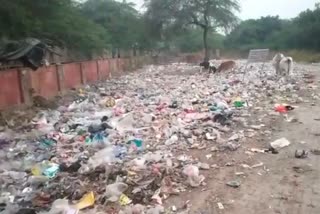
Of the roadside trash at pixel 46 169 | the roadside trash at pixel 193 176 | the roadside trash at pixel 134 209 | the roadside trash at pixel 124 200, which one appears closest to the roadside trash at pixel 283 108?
the roadside trash at pixel 193 176

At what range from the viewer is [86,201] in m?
3.67

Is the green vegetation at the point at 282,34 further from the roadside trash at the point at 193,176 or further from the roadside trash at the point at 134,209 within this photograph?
the roadside trash at the point at 134,209

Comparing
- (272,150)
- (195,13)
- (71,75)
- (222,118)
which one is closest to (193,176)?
(272,150)

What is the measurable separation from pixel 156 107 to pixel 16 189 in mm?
4632

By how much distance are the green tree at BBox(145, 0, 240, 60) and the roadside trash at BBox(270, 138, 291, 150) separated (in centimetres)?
2108

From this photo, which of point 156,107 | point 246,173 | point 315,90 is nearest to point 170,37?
point 315,90

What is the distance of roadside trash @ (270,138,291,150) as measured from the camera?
5.22 metres

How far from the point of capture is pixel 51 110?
29.1 ft

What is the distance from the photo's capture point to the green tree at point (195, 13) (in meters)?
26.8

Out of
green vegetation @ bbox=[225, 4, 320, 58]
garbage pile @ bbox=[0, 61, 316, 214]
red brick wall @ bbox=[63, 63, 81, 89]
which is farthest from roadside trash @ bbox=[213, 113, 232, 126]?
green vegetation @ bbox=[225, 4, 320, 58]

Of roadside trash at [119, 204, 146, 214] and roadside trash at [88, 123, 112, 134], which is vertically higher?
roadside trash at [119, 204, 146, 214]

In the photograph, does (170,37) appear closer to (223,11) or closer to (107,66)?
(223,11)

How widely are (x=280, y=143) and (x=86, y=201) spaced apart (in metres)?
2.76

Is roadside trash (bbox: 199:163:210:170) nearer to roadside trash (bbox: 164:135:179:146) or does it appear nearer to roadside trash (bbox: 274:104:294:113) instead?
roadside trash (bbox: 164:135:179:146)
